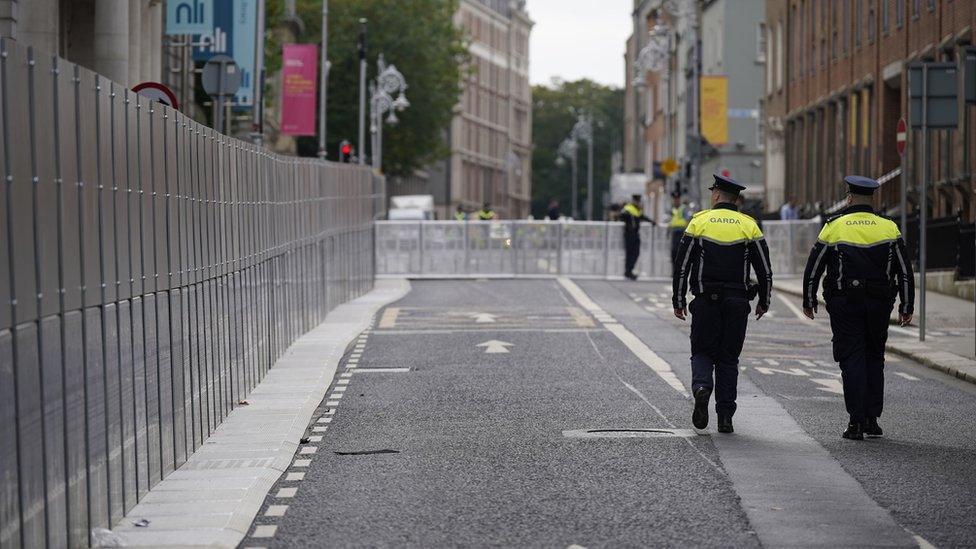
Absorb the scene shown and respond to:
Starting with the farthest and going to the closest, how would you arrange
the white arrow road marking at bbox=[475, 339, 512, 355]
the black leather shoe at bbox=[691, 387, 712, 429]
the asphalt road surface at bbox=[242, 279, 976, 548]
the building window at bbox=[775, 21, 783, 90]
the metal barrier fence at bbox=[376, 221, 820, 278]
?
the building window at bbox=[775, 21, 783, 90]
the metal barrier fence at bbox=[376, 221, 820, 278]
the white arrow road marking at bbox=[475, 339, 512, 355]
the black leather shoe at bbox=[691, 387, 712, 429]
the asphalt road surface at bbox=[242, 279, 976, 548]

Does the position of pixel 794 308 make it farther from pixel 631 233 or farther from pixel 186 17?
pixel 186 17

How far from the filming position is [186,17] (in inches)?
1480

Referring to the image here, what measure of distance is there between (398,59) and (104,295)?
84775 mm

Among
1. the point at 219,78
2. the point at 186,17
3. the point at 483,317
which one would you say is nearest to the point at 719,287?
the point at 219,78

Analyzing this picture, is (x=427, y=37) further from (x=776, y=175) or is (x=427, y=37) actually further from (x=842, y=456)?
(x=842, y=456)

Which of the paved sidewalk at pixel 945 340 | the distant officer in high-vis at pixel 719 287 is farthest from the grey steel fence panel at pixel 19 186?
the paved sidewalk at pixel 945 340

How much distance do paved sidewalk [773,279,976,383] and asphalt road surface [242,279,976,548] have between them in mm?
259

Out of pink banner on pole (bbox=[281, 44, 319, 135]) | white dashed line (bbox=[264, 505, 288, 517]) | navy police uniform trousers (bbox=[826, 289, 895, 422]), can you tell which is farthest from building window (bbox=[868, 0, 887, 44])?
white dashed line (bbox=[264, 505, 288, 517])

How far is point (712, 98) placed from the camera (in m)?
67.2

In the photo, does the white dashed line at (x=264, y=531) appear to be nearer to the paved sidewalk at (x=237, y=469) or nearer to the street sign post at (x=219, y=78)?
the paved sidewalk at (x=237, y=469)

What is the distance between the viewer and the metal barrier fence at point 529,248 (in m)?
46.3

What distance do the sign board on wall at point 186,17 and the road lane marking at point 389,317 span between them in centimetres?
833

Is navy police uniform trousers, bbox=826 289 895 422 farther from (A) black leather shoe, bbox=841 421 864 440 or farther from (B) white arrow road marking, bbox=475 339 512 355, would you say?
(B) white arrow road marking, bbox=475 339 512 355

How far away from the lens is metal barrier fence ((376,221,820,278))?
46312mm
